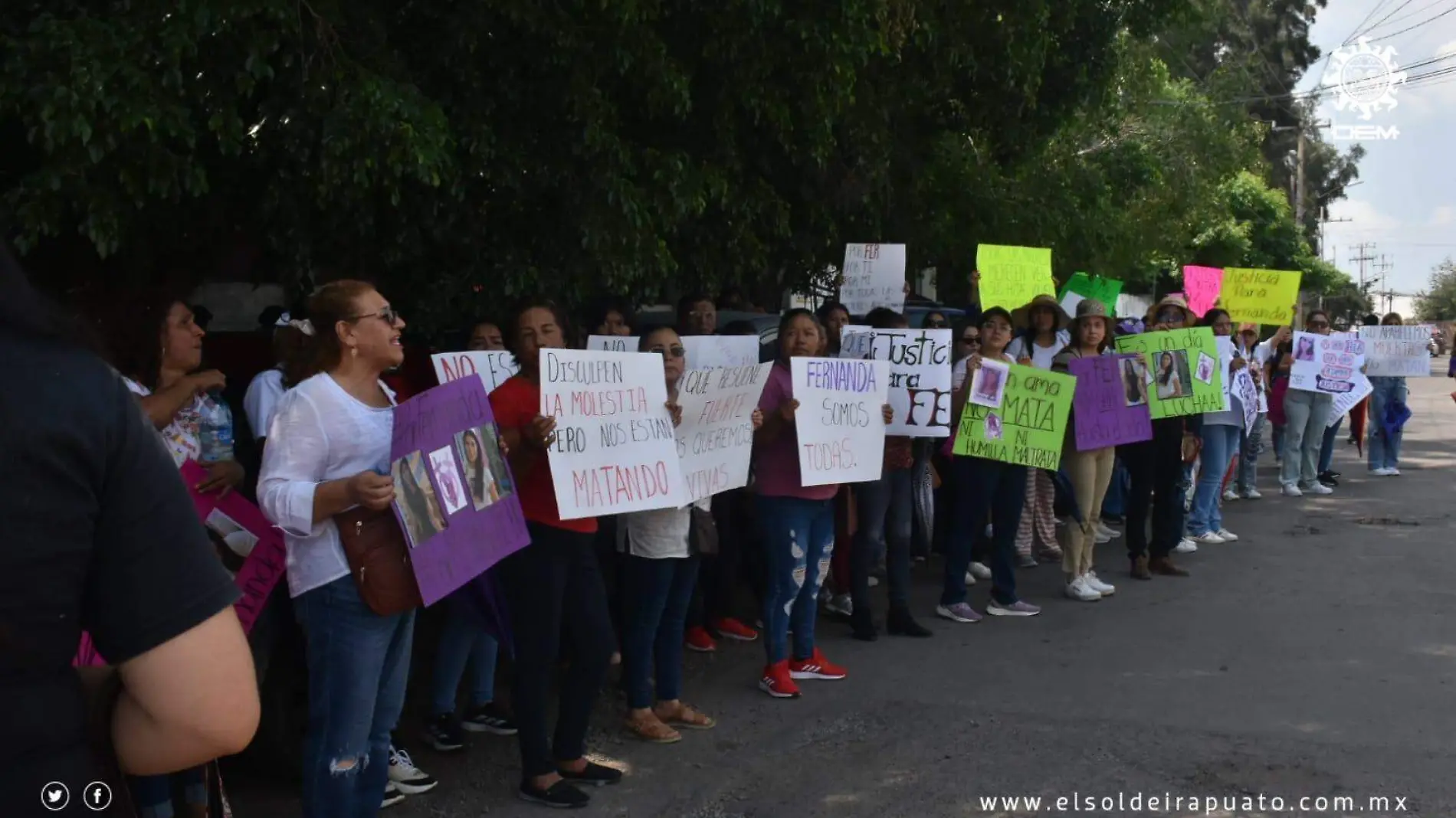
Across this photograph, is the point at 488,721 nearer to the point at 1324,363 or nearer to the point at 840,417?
the point at 840,417

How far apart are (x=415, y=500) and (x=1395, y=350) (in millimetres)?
14207

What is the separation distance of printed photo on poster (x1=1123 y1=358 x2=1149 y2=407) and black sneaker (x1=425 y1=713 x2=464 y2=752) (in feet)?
16.5

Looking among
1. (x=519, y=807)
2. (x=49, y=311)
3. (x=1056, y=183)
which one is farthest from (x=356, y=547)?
(x=1056, y=183)

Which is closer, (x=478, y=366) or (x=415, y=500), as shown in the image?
(x=415, y=500)

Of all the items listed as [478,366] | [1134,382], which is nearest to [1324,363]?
[1134,382]

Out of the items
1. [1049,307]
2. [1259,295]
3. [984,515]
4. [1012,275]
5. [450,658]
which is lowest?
[450,658]

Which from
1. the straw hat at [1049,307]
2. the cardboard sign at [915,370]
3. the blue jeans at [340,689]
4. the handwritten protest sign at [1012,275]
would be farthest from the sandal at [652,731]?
the handwritten protest sign at [1012,275]

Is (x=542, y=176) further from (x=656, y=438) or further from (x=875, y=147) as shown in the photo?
(x=875, y=147)

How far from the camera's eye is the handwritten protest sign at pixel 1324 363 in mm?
14188

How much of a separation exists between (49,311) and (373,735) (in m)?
2.95

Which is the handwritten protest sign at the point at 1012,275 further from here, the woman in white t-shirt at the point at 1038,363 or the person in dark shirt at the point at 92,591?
the person in dark shirt at the point at 92,591

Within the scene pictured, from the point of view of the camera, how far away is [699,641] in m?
7.89

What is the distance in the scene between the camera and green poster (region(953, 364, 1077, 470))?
8.30m

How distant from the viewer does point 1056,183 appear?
15695mm
